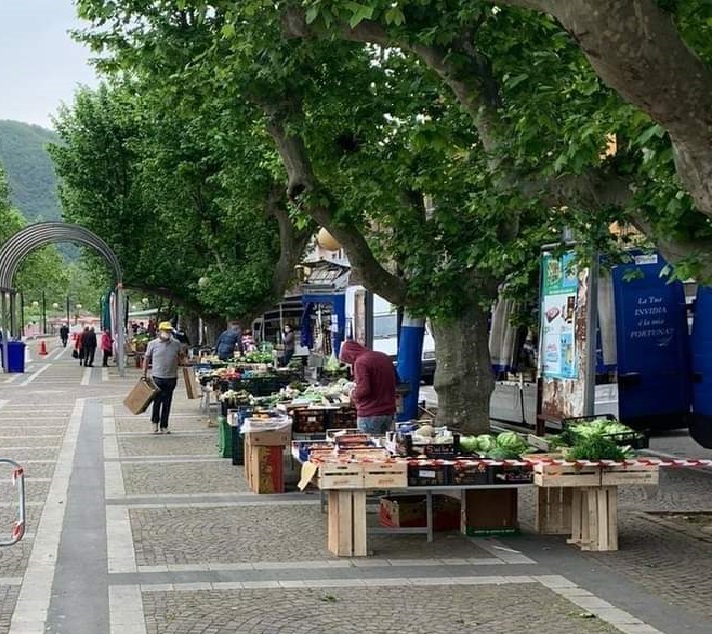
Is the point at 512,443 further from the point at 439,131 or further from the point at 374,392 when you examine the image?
the point at 439,131

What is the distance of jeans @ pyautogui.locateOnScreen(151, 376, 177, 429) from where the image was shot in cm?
1714

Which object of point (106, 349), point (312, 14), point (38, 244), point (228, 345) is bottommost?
point (106, 349)

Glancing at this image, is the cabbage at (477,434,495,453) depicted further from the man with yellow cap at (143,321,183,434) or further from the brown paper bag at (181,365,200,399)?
the brown paper bag at (181,365,200,399)

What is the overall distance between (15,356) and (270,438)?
88.8ft

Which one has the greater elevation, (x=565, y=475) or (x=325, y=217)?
(x=325, y=217)

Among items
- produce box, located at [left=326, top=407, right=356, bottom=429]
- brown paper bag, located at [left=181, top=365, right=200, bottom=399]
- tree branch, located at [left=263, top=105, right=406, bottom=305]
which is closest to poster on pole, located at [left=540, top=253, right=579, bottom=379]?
tree branch, located at [left=263, top=105, right=406, bottom=305]

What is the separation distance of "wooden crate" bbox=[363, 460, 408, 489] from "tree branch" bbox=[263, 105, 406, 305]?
542cm

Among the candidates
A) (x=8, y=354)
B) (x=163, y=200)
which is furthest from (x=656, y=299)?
(x=8, y=354)

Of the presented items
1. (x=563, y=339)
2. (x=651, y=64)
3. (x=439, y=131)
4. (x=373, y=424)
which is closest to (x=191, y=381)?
(x=563, y=339)

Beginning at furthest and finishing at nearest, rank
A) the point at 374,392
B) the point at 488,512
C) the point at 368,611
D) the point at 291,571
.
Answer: the point at 374,392 < the point at 488,512 < the point at 291,571 < the point at 368,611

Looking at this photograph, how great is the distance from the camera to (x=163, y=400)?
56.9 feet

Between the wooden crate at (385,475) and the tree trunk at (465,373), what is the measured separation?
18.4ft

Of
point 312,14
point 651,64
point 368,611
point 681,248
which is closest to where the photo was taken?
point 651,64

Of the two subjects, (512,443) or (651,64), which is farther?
(512,443)
